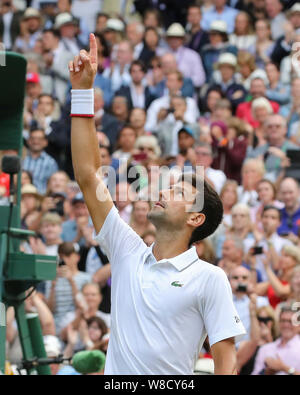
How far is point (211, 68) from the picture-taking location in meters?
16.9

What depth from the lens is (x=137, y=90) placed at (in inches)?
642

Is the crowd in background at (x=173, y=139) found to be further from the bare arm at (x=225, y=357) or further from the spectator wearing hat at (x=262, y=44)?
the bare arm at (x=225, y=357)

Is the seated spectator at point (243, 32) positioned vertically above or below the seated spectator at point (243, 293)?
above

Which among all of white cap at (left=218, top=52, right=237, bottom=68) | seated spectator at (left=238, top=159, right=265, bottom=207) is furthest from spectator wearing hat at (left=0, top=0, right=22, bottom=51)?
seated spectator at (left=238, top=159, right=265, bottom=207)

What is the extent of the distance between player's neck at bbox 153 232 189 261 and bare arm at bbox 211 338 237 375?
0.55m

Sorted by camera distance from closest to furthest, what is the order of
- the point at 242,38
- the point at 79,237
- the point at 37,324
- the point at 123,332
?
the point at 123,332 < the point at 37,324 < the point at 79,237 < the point at 242,38

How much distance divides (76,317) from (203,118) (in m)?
5.17

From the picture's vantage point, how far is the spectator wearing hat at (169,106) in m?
15.1

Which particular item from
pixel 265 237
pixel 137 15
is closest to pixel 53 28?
pixel 137 15

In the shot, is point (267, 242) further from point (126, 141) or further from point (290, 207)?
point (126, 141)

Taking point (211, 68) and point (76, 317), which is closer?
point (76, 317)

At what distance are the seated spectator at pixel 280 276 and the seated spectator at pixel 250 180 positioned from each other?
163 centimetres

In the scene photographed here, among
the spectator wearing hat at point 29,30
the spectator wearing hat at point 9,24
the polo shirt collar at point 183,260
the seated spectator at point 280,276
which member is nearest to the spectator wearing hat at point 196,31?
the spectator wearing hat at point 29,30
